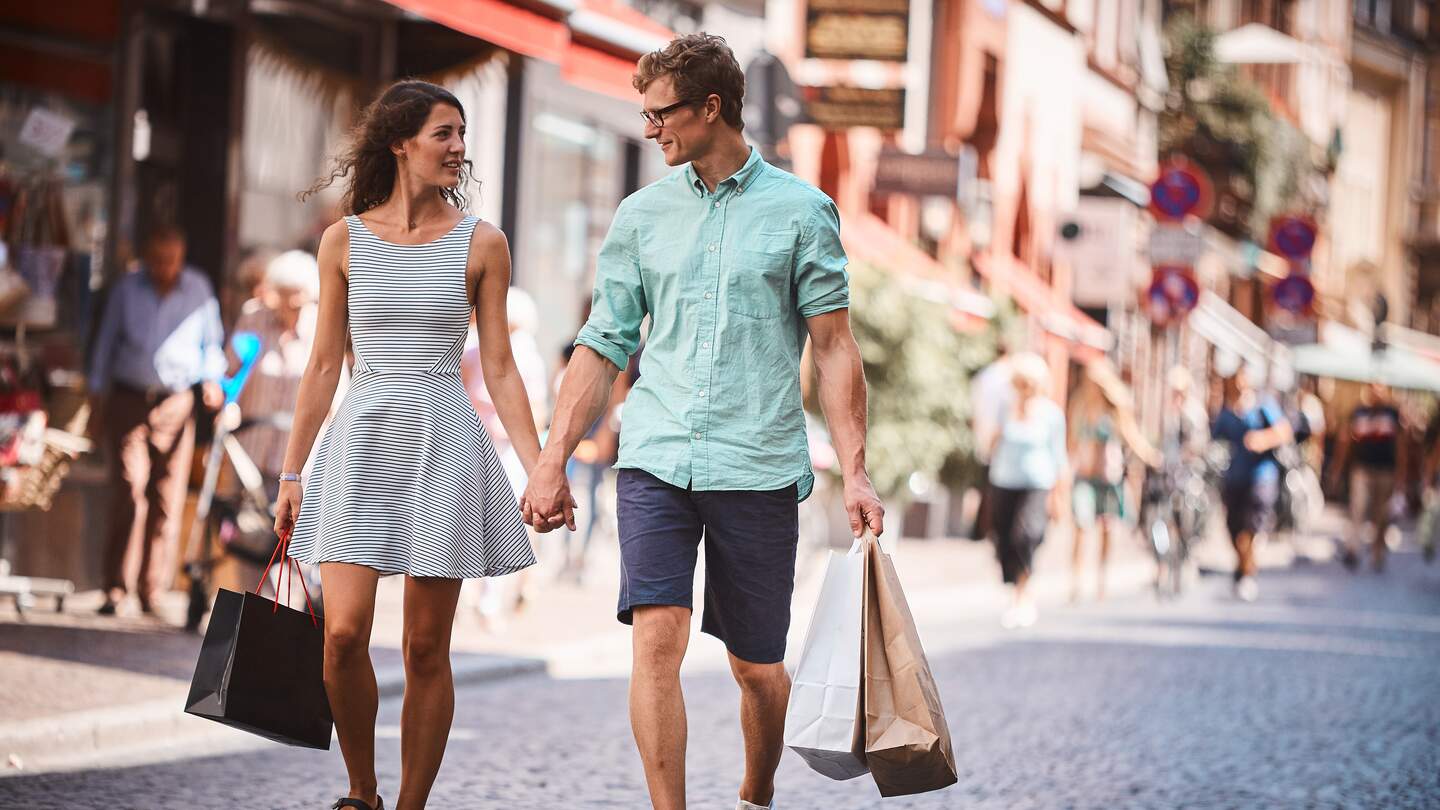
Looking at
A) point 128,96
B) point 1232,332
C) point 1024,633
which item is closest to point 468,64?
point 128,96

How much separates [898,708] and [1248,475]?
46.7 ft

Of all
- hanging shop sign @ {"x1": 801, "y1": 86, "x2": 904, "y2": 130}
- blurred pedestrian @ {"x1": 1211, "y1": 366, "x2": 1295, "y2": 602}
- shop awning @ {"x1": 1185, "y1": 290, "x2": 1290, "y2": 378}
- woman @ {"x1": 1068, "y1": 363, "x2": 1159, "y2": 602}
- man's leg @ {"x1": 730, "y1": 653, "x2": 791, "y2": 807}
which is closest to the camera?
man's leg @ {"x1": 730, "y1": 653, "x2": 791, "y2": 807}

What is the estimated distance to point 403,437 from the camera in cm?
548

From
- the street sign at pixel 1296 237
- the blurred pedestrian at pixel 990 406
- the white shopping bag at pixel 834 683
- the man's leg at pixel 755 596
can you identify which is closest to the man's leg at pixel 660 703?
the man's leg at pixel 755 596

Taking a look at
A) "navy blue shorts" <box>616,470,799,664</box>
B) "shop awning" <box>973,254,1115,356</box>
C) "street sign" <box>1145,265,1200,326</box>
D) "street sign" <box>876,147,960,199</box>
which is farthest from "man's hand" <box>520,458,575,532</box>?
"shop awning" <box>973,254,1115,356</box>

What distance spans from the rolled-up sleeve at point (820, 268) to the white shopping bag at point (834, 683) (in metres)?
0.59

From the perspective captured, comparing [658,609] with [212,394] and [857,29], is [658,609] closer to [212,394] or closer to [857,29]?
[212,394]

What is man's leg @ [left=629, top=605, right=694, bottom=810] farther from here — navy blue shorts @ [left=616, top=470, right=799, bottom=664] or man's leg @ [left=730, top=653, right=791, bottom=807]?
man's leg @ [left=730, top=653, right=791, bottom=807]

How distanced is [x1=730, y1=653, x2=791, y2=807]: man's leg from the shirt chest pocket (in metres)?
0.83

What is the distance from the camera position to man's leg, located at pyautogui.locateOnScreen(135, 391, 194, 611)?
11.8m

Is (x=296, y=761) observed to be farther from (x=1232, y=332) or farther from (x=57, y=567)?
(x=1232, y=332)

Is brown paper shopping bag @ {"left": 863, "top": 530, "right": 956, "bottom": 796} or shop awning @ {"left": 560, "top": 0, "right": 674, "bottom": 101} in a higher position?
shop awning @ {"left": 560, "top": 0, "right": 674, "bottom": 101}

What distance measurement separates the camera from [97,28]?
1309 cm

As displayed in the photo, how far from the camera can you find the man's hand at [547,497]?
5.23 m
